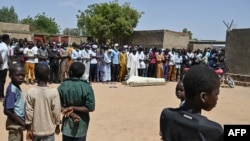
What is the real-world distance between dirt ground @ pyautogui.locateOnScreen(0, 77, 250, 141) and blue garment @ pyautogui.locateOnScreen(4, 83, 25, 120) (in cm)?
225

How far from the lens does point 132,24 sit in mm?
34062

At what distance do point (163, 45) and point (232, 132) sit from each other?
2494 centimetres

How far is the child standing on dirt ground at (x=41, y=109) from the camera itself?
2.96 m

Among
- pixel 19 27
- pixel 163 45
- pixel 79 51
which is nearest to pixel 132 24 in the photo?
pixel 163 45

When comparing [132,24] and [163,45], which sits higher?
[132,24]

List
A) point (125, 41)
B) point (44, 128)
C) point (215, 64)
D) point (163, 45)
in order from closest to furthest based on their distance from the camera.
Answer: point (44, 128) → point (215, 64) → point (163, 45) → point (125, 41)

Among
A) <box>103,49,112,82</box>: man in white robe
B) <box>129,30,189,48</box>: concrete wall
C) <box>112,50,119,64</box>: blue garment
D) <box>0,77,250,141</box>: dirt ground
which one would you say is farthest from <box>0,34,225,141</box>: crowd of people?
<box>129,30,189,48</box>: concrete wall

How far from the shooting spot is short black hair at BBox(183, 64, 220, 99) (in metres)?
1.42

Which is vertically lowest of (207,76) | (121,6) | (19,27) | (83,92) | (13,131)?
(13,131)

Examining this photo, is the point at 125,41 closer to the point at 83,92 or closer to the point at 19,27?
the point at 19,27

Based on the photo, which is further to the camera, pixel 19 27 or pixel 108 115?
pixel 19 27

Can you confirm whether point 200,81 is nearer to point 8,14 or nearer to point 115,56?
point 115,56

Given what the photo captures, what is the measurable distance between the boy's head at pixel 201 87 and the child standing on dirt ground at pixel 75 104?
1.72m

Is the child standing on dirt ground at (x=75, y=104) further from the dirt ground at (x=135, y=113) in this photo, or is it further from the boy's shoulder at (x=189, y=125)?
the dirt ground at (x=135, y=113)
